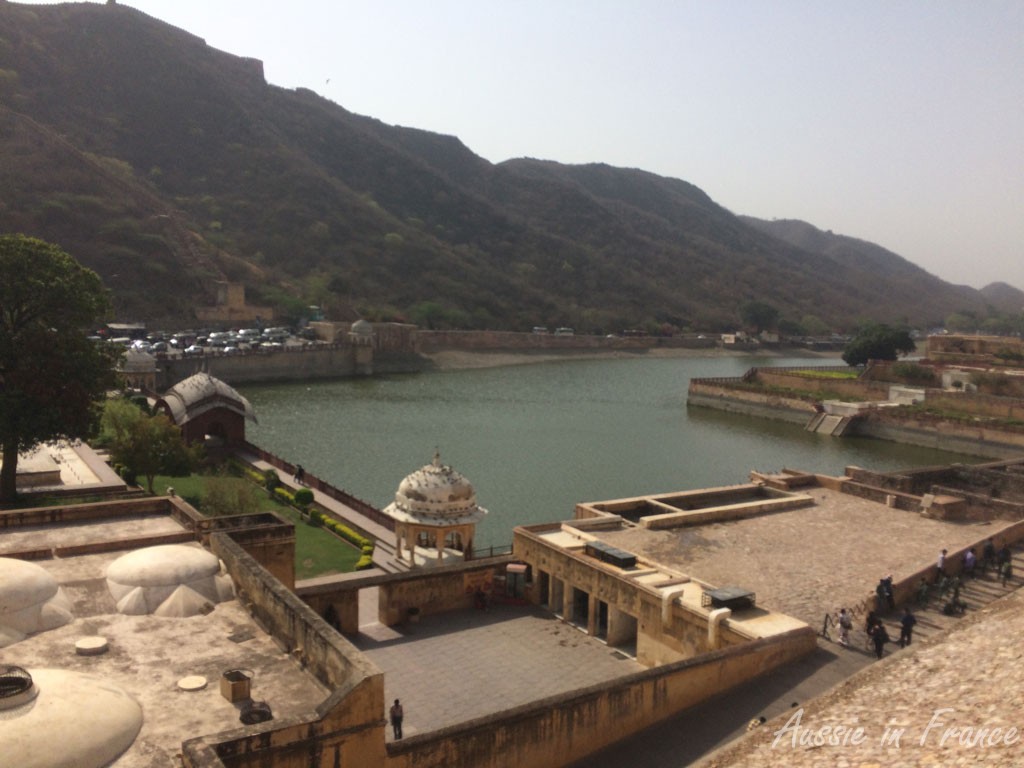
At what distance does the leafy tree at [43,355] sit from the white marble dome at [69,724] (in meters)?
15.8

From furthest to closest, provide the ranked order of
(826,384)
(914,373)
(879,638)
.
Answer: (914,373), (826,384), (879,638)

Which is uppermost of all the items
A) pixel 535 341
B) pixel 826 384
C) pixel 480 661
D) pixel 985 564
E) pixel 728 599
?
pixel 535 341

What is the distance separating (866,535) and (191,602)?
17019 mm

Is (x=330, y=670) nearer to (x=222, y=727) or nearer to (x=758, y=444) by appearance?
(x=222, y=727)

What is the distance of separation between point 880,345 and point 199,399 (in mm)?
68712

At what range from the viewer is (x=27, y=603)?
37.5 feet

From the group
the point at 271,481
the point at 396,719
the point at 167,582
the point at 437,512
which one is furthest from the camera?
the point at 271,481

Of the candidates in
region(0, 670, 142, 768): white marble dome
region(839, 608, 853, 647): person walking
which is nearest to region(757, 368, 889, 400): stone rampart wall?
region(839, 608, 853, 647): person walking

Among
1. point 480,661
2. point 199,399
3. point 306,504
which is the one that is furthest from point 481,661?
point 199,399

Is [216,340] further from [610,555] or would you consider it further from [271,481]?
[610,555]

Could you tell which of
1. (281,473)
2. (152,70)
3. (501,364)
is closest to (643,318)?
(501,364)

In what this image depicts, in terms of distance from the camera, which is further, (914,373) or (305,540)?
(914,373)

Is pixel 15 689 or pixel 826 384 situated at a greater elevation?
pixel 15 689

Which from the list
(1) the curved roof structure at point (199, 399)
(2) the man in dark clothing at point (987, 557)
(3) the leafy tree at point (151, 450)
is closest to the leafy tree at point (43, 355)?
(3) the leafy tree at point (151, 450)
